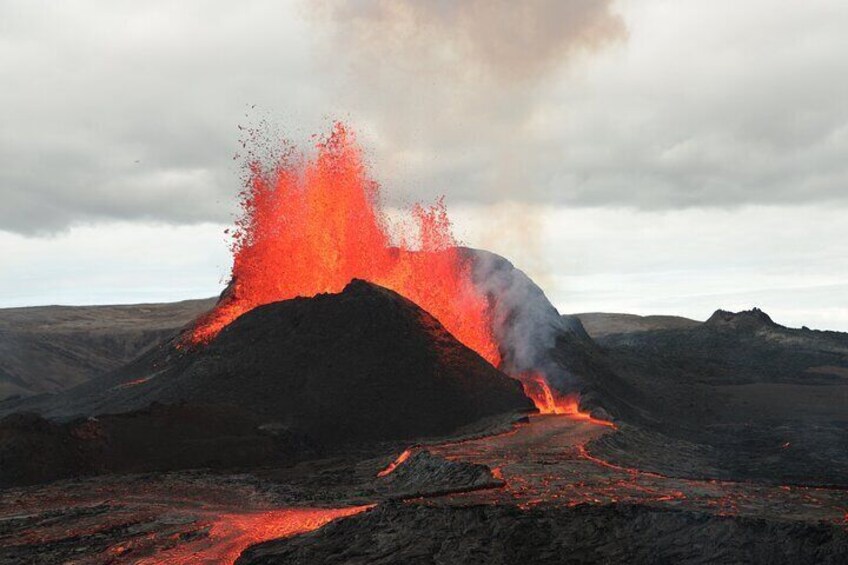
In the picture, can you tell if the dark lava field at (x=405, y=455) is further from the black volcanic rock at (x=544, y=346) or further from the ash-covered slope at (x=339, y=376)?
the black volcanic rock at (x=544, y=346)

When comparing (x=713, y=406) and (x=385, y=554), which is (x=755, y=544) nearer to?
(x=385, y=554)

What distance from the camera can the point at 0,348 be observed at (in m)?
70.0

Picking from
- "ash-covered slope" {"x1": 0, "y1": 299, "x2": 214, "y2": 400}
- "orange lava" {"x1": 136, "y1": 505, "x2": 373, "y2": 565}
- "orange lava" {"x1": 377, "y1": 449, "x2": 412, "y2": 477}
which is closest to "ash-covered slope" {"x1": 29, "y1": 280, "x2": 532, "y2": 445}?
"orange lava" {"x1": 377, "y1": 449, "x2": 412, "y2": 477}

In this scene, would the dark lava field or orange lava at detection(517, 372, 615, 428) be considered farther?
orange lava at detection(517, 372, 615, 428)

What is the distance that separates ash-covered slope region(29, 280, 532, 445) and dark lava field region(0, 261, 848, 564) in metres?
0.11

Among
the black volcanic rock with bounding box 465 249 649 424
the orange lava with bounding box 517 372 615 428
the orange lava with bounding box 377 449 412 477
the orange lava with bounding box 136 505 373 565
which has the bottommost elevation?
the orange lava with bounding box 136 505 373 565

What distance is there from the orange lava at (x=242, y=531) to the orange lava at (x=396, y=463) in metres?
5.23

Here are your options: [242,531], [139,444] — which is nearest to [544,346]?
[139,444]

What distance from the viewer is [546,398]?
3906 centimetres

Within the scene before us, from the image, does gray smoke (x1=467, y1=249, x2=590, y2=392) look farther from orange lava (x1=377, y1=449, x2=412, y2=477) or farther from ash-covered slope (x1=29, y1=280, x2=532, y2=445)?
orange lava (x1=377, y1=449, x2=412, y2=477)

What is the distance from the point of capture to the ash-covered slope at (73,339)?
2633 inches

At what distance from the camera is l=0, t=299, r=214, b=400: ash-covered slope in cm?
6688

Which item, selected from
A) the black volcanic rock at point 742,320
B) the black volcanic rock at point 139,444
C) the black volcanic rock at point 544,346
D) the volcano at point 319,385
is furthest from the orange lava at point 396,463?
the black volcanic rock at point 742,320

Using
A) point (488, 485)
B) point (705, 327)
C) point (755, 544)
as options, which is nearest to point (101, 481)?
point (488, 485)
